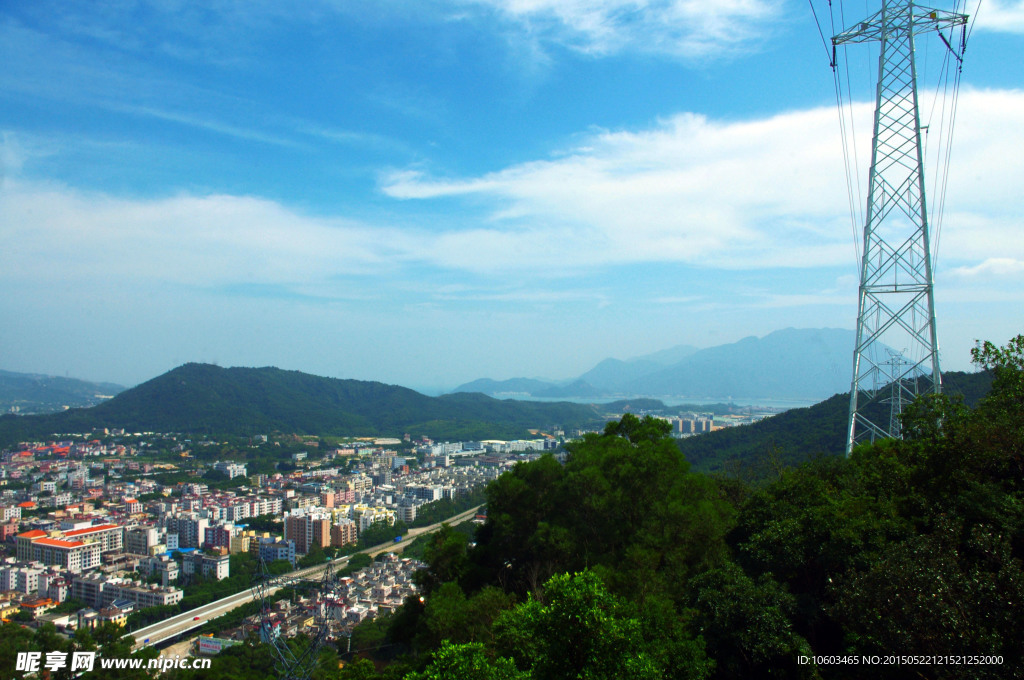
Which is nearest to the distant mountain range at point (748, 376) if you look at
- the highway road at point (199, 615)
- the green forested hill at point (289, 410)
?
the green forested hill at point (289, 410)

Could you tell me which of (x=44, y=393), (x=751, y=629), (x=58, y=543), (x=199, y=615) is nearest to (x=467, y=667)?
(x=751, y=629)

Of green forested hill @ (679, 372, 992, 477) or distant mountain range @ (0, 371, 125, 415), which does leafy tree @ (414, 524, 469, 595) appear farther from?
distant mountain range @ (0, 371, 125, 415)

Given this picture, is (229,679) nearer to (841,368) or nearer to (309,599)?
(309,599)

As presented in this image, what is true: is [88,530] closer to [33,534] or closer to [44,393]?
[33,534]

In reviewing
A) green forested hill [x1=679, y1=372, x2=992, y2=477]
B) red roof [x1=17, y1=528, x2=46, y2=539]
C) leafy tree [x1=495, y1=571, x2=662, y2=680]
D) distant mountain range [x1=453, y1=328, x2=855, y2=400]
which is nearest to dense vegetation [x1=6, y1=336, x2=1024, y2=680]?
leafy tree [x1=495, y1=571, x2=662, y2=680]

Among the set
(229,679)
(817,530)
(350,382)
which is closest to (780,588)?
(817,530)

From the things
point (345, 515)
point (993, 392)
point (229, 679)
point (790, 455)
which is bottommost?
point (345, 515)
